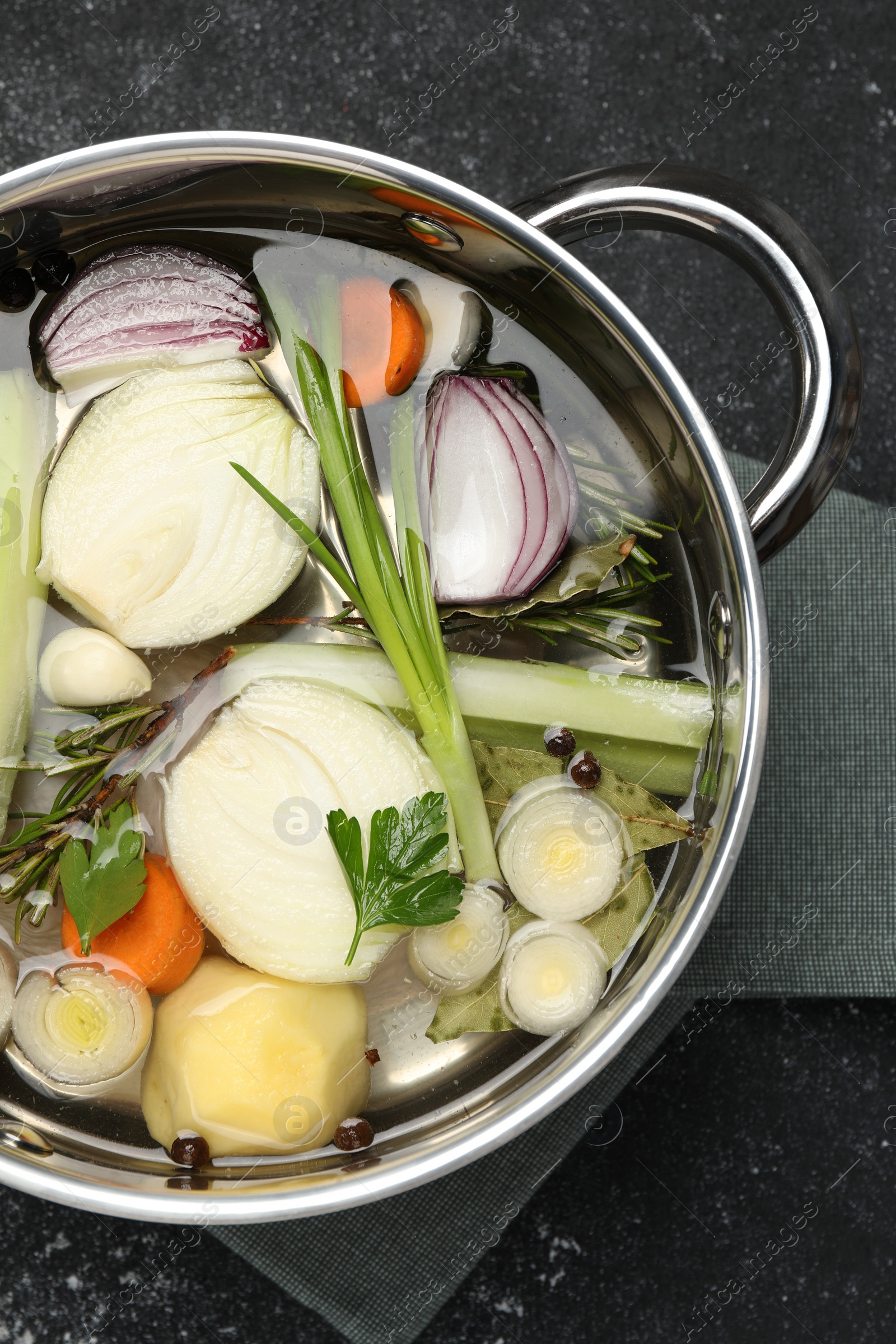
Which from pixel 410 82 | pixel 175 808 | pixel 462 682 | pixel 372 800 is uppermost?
pixel 410 82

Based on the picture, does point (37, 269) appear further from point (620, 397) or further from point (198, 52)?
point (620, 397)

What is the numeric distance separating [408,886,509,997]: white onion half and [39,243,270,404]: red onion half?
594 millimetres

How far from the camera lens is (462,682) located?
97 cm

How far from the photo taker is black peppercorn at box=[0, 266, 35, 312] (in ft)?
3.14

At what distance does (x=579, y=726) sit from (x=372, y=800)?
0.22 meters

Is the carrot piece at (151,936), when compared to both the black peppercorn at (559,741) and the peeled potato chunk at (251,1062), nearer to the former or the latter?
the peeled potato chunk at (251,1062)

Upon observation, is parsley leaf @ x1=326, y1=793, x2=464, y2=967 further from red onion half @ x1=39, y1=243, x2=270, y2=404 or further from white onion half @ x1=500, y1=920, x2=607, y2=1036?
red onion half @ x1=39, y1=243, x2=270, y2=404

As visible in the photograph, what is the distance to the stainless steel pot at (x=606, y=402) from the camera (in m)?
0.83

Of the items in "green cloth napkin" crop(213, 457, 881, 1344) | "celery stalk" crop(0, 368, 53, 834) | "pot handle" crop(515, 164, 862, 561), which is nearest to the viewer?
"pot handle" crop(515, 164, 862, 561)

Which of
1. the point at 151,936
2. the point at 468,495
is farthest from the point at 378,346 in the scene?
the point at 151,936

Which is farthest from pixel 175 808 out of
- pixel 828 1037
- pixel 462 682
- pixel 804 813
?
pixel 828 1037

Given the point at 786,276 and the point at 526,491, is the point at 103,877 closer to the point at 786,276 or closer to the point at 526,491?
the point at 526,491

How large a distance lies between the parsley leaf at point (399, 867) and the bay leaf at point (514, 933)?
109 millimetres

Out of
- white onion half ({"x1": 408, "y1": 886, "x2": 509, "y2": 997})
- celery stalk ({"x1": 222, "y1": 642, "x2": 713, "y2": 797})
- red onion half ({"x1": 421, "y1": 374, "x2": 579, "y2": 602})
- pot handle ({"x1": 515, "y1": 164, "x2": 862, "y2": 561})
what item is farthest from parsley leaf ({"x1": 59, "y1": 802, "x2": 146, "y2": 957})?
pot handle ({"x1": 515, "y1": 164, "x2": 862, "y2": 561})
